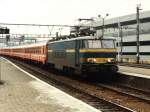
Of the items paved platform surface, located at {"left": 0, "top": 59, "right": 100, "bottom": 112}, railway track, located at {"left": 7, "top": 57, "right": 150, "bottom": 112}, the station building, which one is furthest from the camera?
the station building

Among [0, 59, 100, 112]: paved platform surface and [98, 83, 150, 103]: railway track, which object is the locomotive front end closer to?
[98, 83, 150, 103]: railway track

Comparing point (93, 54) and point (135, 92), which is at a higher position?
point (93, 54)

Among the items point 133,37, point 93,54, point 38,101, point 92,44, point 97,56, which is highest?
point 133,37

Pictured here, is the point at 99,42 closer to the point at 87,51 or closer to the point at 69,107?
the point at 87,51

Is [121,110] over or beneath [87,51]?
beneath

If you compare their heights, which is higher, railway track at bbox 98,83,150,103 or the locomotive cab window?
the locomotive cab window

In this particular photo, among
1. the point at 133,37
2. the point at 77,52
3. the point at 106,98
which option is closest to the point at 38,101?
the point at 106,98

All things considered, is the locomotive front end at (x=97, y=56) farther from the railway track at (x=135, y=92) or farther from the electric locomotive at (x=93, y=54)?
the railway track at (x=135, y=92)

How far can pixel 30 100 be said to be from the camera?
14.7m

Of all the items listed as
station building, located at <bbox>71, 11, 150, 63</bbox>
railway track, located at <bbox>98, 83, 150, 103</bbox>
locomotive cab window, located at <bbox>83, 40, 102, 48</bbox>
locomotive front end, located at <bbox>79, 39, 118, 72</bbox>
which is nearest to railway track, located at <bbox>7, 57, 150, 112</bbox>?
railway track, located at <bbox>98, 83, 150, 103</bbox>

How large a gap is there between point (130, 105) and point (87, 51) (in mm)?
8003

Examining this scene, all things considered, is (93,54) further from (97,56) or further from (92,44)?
(92,44)

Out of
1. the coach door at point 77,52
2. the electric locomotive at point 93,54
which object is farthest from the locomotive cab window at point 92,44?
the coach door at point 77,52

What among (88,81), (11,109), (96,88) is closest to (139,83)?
(96,88)
